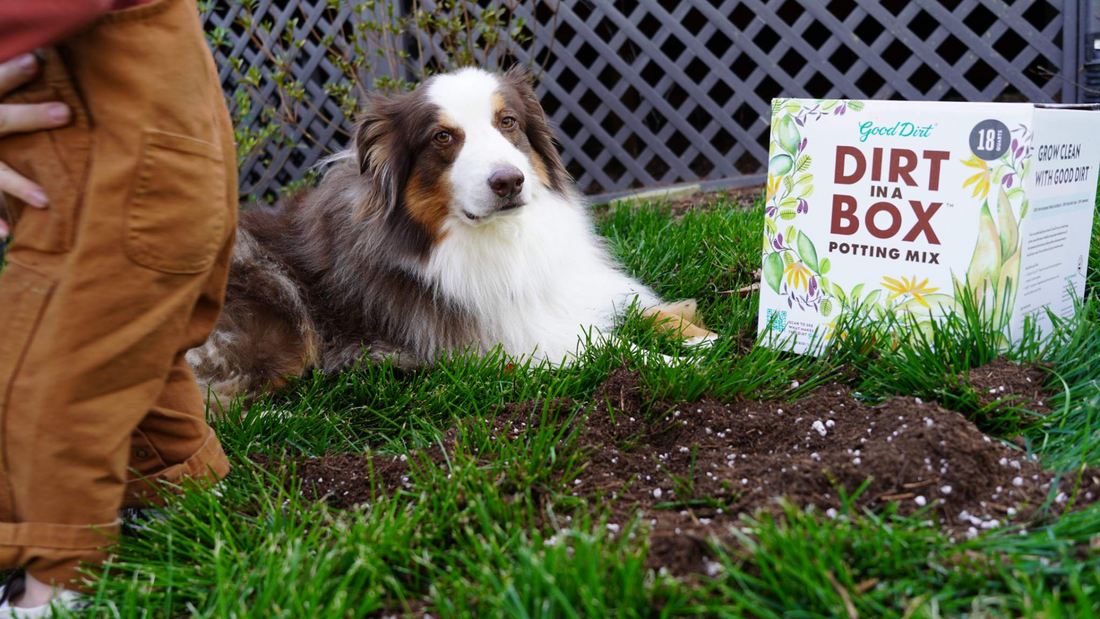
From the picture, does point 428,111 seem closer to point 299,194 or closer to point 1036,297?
point 299,194

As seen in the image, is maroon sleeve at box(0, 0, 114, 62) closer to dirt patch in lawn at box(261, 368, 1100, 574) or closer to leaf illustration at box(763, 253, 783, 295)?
dirt patch in lawn at box(261, 368, 1100, 574)

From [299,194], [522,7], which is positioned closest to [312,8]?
[522,7]

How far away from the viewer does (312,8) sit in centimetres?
622

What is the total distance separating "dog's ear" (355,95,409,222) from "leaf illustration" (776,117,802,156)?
1.39m

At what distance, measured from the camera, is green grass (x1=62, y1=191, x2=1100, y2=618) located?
141 cm

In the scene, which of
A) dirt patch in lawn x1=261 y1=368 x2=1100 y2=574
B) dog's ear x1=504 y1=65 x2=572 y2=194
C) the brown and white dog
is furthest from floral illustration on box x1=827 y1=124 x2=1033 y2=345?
dog's ear x1=504 y1=65 x2=572 y2=194

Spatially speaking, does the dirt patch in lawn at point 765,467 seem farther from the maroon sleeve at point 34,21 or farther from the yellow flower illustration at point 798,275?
the maroon sleeve at point 34,21

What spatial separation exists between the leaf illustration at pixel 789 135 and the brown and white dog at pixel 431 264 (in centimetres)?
73

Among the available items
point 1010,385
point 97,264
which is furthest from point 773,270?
point 97,264

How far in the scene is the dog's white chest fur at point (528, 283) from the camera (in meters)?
3.22

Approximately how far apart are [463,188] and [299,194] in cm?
125

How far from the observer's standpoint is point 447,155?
312 centimetres

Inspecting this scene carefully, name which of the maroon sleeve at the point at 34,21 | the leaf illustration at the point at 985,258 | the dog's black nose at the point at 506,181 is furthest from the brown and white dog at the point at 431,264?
the maroon sleeve at the point at 34,21

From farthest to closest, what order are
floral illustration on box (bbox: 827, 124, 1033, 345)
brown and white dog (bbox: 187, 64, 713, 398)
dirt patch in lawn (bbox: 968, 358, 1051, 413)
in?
brown and white dog (bbox: 187, 64, 713, 398) → floral illustration on box (bbox: 827, 124, 1033, 345) → dirt patch in lawn (bbox: 968, 358, 1051, 413)
